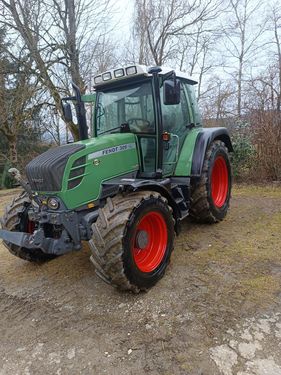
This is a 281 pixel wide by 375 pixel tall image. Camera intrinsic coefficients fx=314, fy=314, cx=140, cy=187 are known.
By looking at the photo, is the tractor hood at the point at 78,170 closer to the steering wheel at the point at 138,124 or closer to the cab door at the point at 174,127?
the steering wheel at the point at 138,124

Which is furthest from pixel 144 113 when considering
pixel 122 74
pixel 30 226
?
pixel 30 226

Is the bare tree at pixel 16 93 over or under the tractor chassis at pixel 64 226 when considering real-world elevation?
over

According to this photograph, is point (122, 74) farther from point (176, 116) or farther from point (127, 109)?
point (176, 116)

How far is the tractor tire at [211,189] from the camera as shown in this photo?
434cm

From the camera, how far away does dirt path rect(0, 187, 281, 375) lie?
2.22 meters

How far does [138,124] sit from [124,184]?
1.11m

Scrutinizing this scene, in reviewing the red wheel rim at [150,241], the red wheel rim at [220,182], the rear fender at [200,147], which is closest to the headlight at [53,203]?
the red wheel rim at [150,241]

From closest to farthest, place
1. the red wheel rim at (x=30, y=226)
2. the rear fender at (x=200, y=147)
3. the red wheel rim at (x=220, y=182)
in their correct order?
the red wheel rim at (x=30, y=226), the rear fender at (x=200, y=147), the red wheel rim at (x=220, y=182)

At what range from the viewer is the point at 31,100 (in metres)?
11.5

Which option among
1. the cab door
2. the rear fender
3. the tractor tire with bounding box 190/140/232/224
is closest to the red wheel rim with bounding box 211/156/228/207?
the tractor tire with bounding box 190/140/232/224

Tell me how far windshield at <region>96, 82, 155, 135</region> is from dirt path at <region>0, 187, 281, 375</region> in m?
1.64

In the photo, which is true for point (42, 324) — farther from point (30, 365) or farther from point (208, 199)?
point (208, 199)

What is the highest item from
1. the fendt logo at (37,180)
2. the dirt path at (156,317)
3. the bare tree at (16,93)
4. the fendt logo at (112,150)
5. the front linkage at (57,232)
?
the bare tree at (16,93)

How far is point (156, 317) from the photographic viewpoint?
2680 mm
